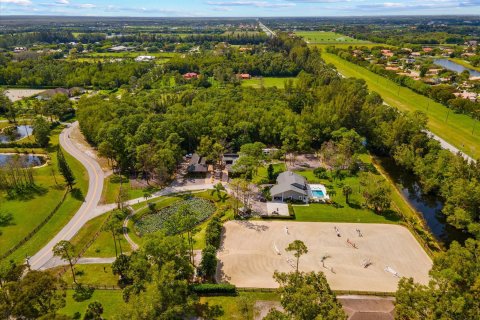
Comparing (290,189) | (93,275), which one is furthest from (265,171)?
(93,275)

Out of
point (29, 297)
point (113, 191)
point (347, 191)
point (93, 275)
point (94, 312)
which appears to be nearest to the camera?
point (29, 297)

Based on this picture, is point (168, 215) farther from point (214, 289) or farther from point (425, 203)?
point (425, 203)

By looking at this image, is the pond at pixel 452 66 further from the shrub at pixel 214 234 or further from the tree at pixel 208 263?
the tree at pixel 208 263

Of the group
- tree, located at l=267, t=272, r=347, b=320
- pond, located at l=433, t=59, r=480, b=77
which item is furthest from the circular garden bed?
pond, located at l=433, t=59, r=480, b=77

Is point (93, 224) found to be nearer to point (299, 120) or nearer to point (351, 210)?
point (351, 210)

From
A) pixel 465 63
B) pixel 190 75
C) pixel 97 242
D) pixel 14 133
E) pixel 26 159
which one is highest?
pixel 465 63

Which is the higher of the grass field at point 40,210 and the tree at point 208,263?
the tree at point 208,263

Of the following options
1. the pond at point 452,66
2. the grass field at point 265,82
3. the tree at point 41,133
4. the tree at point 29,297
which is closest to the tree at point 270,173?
the tree at point 29,297
